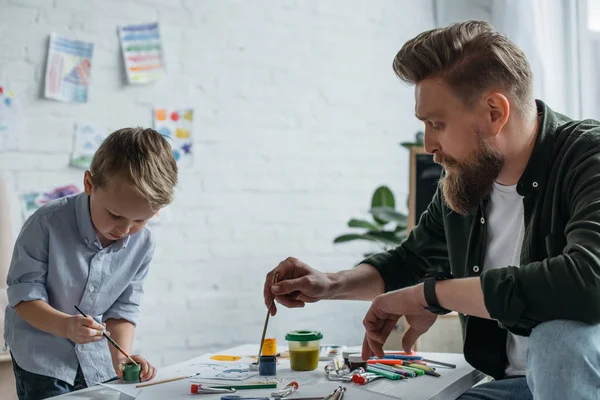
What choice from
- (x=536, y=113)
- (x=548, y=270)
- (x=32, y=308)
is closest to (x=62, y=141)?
(x=32, y=308)

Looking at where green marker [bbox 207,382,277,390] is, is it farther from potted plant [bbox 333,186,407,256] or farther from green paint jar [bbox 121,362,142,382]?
potted plant [bbox 333,186,407,256]

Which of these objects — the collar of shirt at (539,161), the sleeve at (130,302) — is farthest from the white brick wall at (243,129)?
the collar of shirt at (539,161)

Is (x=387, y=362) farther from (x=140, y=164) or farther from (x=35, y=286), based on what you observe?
(x=35, y=286)

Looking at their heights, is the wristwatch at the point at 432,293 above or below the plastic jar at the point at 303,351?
above

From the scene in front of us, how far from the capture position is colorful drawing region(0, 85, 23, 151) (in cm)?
262

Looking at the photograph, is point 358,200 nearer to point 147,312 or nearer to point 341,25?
point 341,25

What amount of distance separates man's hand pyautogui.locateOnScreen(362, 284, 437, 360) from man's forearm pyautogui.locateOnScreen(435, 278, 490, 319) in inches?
1.8

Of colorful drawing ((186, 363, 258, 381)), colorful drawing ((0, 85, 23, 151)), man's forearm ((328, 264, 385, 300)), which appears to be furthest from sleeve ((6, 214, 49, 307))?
colorful drawing ((0, 85, 23, 151))

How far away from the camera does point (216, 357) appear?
69.7 inches


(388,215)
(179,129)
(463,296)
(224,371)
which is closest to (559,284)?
(463,296)

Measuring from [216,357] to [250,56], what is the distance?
1.67m

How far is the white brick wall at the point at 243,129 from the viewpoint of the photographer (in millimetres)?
2729

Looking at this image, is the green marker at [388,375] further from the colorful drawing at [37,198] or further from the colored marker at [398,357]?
the colorful drawing at [37,198]

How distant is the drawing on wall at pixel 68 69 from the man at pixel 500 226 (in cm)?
147
